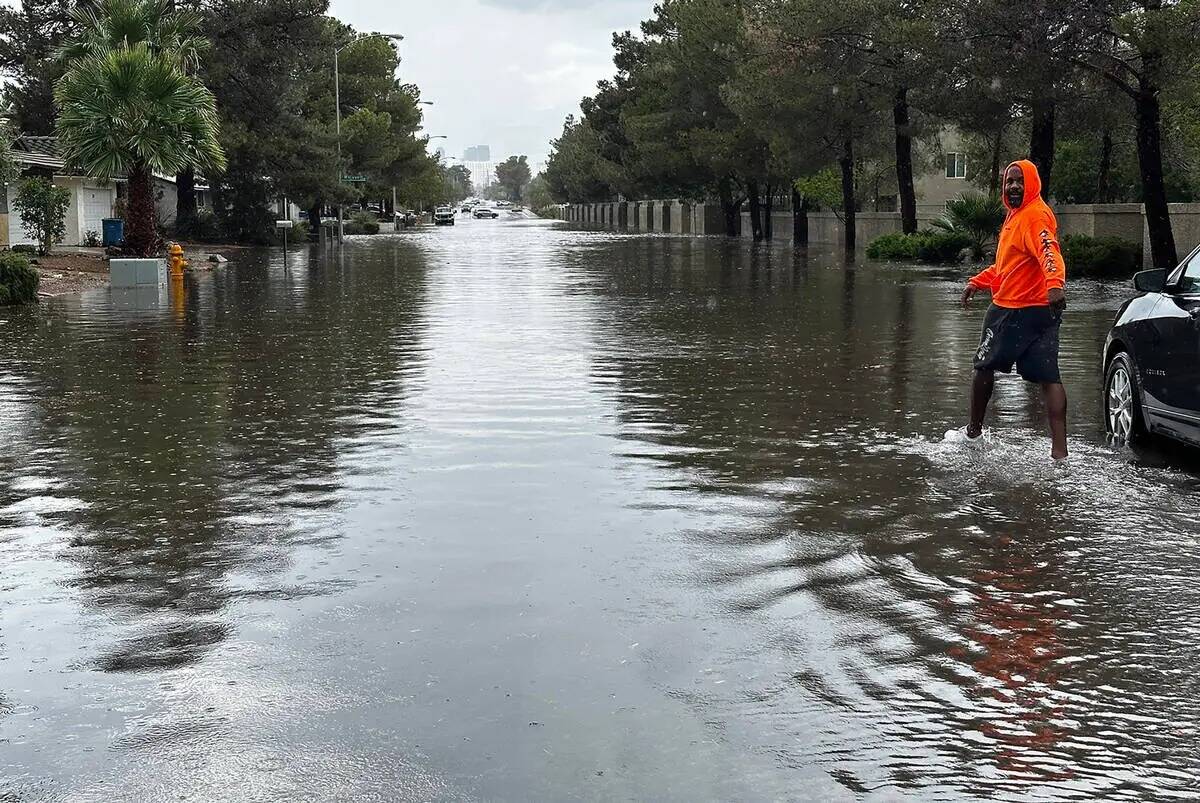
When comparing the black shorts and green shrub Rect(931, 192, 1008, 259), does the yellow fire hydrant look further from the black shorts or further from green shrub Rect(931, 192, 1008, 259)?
the black shorts

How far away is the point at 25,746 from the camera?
4754 mm

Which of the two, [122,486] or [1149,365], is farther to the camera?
[1149,365]

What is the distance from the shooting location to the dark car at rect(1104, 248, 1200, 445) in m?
9.16

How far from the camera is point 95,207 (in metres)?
52.0

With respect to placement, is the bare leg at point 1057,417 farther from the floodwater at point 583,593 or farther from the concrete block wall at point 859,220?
the concrete block wall at point 859,220

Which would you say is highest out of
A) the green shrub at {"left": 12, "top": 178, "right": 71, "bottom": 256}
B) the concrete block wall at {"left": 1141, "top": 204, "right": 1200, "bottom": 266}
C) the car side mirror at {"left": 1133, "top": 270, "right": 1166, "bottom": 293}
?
the green shrub at {"left": 12, "top": 178, "right": 71, "bottom": 256}

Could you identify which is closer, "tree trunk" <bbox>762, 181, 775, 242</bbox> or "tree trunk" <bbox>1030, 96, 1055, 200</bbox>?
"tree trunk" <bbox>1030, 96, 1055, 200</bbox>

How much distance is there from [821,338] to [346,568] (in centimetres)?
1219

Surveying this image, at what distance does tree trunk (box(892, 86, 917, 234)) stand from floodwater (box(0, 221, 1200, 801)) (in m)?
31.7

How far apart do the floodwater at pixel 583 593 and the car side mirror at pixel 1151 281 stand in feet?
3.52

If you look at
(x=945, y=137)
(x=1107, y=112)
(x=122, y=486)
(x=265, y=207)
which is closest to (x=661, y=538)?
(x=122, y=486)

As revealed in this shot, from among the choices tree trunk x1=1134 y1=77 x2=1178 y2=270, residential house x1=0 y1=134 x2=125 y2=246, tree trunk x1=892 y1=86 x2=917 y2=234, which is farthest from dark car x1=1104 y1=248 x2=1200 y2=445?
tree trunk x1=892 y1=86 x2=917 y2=234

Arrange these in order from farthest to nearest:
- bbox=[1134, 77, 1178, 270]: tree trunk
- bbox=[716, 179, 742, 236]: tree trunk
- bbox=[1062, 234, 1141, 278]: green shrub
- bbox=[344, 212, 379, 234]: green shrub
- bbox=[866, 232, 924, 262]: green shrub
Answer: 1. bbox=[344, 212, 379, 234]: green shrub
2. bbox=[716, 179, 742, 236]: tree trunk
3. bbox=[866, 232, 924, 262]: green shrub
4. bbox=[1062, 234, 1141, 278]: green shrub
5. bbox=[1134, 77, 1178, 270]: tree trunk

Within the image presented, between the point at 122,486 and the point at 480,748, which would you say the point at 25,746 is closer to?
the point at 480,748
